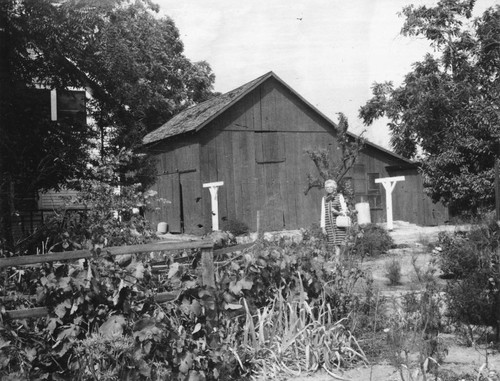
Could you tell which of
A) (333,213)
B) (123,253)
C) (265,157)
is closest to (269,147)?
(265,157)

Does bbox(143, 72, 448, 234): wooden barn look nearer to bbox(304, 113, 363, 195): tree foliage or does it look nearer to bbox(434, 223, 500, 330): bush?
bbox(304, 113, 363, 195): tree foliage

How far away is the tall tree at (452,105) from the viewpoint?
15078 millimetres

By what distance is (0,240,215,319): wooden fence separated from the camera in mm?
3564

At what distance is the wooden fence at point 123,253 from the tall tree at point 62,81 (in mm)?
4100

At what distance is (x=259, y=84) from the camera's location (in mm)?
24797

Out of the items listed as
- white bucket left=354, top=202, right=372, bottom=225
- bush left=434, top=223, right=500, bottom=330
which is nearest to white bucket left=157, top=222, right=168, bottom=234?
white bucket left=354, top=202, right=372, bottom=225

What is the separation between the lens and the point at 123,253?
381cm

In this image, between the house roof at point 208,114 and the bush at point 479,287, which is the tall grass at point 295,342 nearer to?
the bush at point 479,287

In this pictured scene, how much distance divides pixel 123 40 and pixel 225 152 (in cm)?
1284

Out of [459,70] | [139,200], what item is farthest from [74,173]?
[459,70]

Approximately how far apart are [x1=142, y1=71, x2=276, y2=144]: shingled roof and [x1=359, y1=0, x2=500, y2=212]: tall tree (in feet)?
22.5

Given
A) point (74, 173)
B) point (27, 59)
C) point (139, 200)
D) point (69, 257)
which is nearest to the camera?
point (69, 257)

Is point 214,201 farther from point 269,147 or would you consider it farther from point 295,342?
point 295,342

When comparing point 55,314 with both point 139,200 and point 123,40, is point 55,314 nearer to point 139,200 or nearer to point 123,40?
point 139,200
